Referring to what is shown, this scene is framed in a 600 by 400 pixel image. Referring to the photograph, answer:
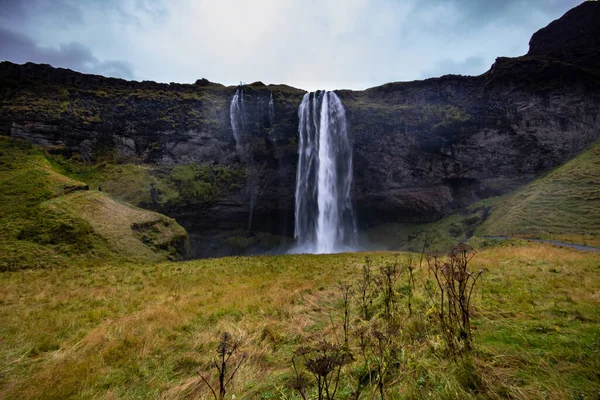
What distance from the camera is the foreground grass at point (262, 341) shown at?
2.81m

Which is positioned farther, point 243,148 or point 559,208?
point 243,148

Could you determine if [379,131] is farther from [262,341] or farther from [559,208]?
[262,341]

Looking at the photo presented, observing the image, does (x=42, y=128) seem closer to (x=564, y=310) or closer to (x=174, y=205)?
(x=174, y=205)

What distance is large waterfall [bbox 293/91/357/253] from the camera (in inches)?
1694

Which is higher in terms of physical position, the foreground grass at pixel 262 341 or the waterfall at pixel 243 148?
the waterfall at pixel 243 148

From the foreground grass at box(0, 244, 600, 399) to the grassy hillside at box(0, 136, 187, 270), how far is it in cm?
1249

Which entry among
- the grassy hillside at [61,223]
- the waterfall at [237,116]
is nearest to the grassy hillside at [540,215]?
the grassy hillside at [61,223]

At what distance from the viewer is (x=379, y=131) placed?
44.6m

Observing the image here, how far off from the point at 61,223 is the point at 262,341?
24.8m

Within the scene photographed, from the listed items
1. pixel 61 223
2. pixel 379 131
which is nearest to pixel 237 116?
pixel 379 131

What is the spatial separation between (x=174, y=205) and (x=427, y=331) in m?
40.6

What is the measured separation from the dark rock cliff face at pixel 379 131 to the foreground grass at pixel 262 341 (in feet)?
115

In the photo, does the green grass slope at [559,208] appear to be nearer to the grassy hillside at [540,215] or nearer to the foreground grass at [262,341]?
the grassy hillside at [540,215]

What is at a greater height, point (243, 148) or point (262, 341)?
point (243, 148)
